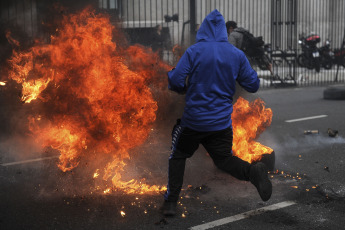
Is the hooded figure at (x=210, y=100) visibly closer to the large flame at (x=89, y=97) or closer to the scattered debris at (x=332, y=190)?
the large flame at (x=89, y=97)

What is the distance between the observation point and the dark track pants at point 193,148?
4.03m

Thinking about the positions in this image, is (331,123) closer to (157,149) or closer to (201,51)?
(157,149)

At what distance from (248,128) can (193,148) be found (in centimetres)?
145

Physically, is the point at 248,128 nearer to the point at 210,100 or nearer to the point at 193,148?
the point at 193,148

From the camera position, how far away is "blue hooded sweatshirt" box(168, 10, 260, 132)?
3.91 meters

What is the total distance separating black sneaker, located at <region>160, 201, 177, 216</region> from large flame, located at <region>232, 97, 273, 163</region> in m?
1.35

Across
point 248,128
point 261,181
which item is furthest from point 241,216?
point 248,128

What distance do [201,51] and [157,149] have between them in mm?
2522

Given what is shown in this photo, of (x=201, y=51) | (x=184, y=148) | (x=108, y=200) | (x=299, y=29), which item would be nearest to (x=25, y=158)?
(x=108, y=200)

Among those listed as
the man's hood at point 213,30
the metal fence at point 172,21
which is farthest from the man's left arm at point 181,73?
the metal fence at point 172,21

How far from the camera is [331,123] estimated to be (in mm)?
8867

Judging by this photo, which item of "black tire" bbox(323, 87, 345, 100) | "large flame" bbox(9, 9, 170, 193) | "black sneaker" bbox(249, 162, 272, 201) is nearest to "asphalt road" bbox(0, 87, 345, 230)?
"black sneaker" bbox(249, 162, 272, 201)

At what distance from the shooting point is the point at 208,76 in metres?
3.94

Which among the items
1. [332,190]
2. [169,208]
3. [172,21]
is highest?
[172,21]
